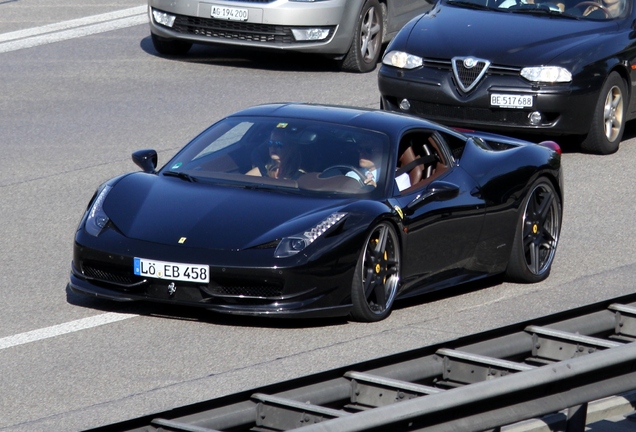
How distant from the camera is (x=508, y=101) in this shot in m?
13.8

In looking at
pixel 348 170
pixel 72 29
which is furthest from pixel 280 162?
pixel 72 29

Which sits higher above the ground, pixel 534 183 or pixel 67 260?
pixel 534 183

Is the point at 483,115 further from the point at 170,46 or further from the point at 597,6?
the point at 170,46

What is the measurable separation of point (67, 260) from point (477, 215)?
9.40 feet

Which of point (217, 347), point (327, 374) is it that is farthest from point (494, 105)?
point (327, 374)

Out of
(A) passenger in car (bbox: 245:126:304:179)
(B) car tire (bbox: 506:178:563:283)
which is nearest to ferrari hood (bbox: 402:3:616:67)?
(B) car tire (bbox: 506:178:563:283)

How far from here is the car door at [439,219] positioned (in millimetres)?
9273

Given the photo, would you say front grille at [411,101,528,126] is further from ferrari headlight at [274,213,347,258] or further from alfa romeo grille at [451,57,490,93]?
ferrari headlight at [274,213,347,258]

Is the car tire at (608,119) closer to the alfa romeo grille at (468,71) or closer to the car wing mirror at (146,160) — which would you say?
the alfa romeo grille at (468,71)

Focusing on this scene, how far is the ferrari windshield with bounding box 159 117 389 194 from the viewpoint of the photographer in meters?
9.30

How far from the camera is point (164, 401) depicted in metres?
7.34

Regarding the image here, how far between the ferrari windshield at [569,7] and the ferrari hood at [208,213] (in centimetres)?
652

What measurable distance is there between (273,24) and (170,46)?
1.73 m

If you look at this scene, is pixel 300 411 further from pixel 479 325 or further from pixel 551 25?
pixel 551 25
